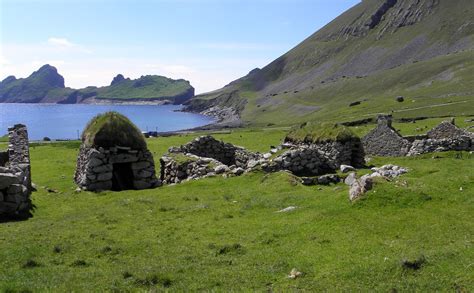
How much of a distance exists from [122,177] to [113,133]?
12.2ft

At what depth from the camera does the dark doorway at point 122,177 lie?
33.8 metres

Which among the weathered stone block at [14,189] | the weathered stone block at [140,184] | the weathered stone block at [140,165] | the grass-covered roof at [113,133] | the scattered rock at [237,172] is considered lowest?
the weathered stone block at [140,184]

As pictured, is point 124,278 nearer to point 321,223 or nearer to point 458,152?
point 321,223

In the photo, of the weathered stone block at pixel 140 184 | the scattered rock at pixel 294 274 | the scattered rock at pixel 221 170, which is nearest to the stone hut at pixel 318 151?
the scattered rock at pixel 221 170

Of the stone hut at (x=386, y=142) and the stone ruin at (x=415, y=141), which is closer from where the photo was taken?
the stone ruin at (x=415, y=141)

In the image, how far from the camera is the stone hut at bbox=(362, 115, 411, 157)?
43750mm

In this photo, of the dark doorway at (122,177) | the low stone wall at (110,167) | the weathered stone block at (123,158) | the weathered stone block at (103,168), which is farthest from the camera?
the dark doorway at (122,177)

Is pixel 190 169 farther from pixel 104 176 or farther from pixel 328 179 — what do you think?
pixel 328 179

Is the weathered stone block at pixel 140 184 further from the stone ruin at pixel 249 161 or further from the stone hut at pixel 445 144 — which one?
the stone hut at pixel 445 144

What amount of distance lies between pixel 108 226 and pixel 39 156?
129 ft

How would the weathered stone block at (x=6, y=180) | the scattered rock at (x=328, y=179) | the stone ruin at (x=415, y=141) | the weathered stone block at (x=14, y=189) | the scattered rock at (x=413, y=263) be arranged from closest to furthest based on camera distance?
1. the scattered rock at (x=413, y=263)
2. the weathered stone block at (x=6, y=180)
3. the weathered stone block at (x=14, y=189)
4. the scattered rock at (x=328, y=179)
5. the stone ruin at (x=415, y=141)

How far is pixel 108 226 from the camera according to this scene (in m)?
20.0

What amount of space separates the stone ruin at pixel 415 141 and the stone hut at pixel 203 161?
540 inches

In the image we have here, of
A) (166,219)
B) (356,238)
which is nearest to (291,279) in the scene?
(356,238)
